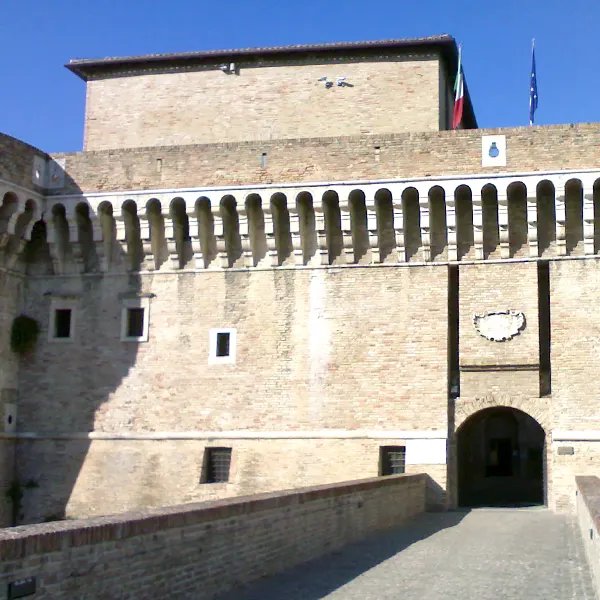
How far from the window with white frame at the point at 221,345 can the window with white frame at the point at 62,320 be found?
113 inches

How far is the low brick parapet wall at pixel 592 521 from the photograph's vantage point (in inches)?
323

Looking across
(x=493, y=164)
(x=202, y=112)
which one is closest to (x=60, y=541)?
(x=493, y=164)

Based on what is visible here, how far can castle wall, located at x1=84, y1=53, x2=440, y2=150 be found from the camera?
20344mm

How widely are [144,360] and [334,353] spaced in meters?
3.73

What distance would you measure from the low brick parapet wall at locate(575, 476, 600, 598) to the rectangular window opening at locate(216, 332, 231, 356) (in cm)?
676

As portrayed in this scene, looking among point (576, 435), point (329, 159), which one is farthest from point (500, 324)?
point (329, 159)

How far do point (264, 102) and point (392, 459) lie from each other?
8.67 meters

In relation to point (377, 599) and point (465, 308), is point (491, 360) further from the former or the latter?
point (377, 599)

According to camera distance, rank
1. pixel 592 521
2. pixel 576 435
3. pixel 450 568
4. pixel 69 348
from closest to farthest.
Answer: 1. pixel 592 521
2. pixel 450 568
3. pixel 576 435
4. pixel 69 348

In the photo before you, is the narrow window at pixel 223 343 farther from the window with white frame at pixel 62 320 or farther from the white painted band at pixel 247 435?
the window with white frame at pixel 62 320

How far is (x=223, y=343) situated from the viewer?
17875 mm

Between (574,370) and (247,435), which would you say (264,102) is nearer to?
(247,435)

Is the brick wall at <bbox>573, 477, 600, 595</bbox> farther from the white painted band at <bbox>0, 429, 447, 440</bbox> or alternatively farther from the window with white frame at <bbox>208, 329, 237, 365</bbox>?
the window with white frame at <bbox>208, 329, 237, 365</bbox>

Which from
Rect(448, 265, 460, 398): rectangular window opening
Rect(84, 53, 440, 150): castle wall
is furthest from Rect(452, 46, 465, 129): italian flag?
Rect(448, 265, 460, 398): rectangular window opening
